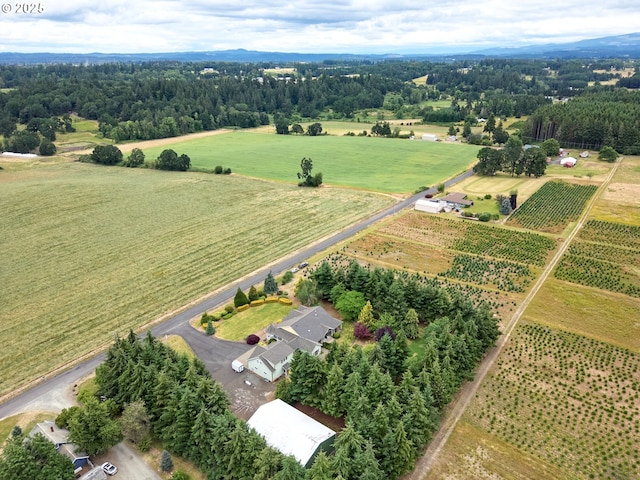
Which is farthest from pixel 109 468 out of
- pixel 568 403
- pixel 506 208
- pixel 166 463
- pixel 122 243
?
pixel 506 208

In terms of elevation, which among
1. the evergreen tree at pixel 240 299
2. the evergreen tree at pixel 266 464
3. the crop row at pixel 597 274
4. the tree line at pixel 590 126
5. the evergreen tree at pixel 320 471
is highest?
the tree line at pixel 590 126

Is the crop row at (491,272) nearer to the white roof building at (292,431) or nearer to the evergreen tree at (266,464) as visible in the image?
the white roof building at (292,431)

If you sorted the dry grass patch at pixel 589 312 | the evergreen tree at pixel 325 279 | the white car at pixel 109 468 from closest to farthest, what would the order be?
the white car at pixel 109 468, the dry grass patch at pixel 589 312, the evergreen tree at pixel 325 279

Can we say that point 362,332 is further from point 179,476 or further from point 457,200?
point 457,200

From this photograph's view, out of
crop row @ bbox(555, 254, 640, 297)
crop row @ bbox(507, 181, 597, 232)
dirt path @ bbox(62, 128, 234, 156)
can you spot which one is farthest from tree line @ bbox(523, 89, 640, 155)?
dirt path @ bbox(62, 128, 234, 156)

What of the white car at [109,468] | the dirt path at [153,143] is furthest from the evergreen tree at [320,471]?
the dirt path at [153,143]

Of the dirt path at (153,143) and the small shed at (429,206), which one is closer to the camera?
the small shed at (429,206)
